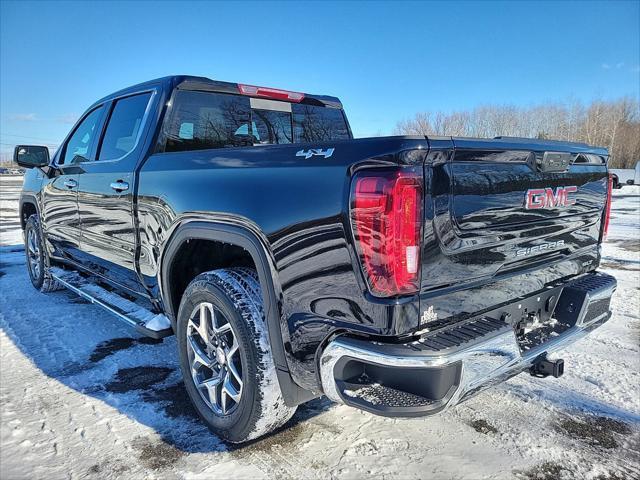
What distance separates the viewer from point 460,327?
1.98 meters

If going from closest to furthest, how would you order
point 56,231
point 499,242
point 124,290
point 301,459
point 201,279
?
point 499,242
point 301,459
point 201,279
point 124,290
point 56,231

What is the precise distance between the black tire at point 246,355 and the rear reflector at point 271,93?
175 cm

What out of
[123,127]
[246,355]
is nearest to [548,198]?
[246,355]

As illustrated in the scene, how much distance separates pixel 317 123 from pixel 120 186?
5.71 feet

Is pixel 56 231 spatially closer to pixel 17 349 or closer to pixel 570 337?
pixel 17 349

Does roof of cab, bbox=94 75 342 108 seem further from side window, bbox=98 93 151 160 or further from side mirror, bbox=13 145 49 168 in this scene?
side mirror, bbox=13 145 49 168

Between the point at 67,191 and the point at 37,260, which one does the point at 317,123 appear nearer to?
the point at 67,191

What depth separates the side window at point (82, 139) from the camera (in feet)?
13.5

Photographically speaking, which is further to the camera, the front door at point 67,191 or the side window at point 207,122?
the front door at point 67,191

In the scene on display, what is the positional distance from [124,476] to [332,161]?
1.77m

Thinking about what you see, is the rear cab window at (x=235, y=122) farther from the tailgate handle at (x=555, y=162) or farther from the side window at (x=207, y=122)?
the tailgate handle at (x=555, y=162)

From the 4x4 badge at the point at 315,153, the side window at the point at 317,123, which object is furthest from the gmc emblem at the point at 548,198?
the side window at the point at 317,123

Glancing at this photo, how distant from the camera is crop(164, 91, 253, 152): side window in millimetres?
3252

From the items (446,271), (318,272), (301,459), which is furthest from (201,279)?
(446,271)
